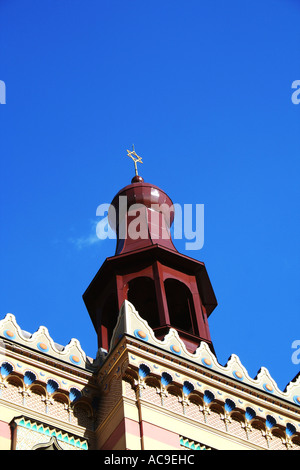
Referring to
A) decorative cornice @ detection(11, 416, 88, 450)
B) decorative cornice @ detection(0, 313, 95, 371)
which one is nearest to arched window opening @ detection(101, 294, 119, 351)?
decorative cornice @ detection(0, 313, 95, 371)

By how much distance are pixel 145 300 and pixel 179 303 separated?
1038 millimetres

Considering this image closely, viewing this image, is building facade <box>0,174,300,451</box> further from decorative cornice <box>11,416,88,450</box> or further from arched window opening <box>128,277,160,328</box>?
arched window opening <box>128,277,160,328</box>

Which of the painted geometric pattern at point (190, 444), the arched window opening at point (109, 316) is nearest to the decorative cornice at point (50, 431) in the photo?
the painted geometric pattern at point (190, 444)

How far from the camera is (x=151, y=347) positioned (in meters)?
20.0

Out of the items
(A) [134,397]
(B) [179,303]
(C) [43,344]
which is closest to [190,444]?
(A) [134,397]

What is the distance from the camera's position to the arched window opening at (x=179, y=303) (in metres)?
26.3

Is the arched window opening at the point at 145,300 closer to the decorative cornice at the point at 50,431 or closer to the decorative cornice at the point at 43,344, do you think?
the decorative cornice at the point at 43,344

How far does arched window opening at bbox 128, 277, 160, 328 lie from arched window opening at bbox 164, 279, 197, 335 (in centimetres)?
50

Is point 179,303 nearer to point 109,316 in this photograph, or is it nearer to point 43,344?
point 109,316

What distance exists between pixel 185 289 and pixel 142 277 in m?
1.41

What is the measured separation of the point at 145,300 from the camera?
90.0ft

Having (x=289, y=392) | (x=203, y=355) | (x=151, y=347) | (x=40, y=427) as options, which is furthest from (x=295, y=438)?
(x=40, y=427)

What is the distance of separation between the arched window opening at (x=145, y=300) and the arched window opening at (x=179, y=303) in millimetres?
498
